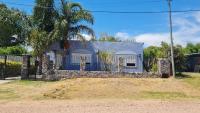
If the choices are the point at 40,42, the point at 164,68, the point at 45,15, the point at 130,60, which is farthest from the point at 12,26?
the point at 164,68

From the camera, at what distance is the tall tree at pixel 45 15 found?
1300 inches

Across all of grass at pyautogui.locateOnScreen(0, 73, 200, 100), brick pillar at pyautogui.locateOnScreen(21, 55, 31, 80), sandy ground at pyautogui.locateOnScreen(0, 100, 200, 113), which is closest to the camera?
sandy ground at pyautogui.locateOnScreen(0, 100, 200, 113)

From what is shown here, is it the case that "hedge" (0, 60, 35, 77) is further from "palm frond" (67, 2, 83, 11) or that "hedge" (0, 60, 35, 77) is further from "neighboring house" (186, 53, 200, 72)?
"neighboring house" (186, 53, 200, 72)

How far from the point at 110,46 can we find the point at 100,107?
2071cm

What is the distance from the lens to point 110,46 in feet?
122

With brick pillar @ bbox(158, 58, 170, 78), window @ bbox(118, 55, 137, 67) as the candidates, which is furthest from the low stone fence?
window @ bbox(118, 55, 137, 67)

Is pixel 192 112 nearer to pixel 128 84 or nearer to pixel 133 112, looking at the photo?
pixel 133 112

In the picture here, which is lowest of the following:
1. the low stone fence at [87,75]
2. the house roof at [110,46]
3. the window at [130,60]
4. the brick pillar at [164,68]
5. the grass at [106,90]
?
the grass at [106,90]

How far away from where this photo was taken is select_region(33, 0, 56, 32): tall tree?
33.0 meters

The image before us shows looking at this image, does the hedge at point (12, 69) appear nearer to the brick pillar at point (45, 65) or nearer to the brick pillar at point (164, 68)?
the brick pillar at point (45, 65)

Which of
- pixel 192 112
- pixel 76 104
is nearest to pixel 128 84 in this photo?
pixel 76 104

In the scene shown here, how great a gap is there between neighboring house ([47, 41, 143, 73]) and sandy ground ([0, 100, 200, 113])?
1657 centimetres

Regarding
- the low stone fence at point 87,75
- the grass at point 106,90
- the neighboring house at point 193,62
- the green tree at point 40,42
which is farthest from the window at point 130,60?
the neighboring house at point 193,62

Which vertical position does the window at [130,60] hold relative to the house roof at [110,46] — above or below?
below
